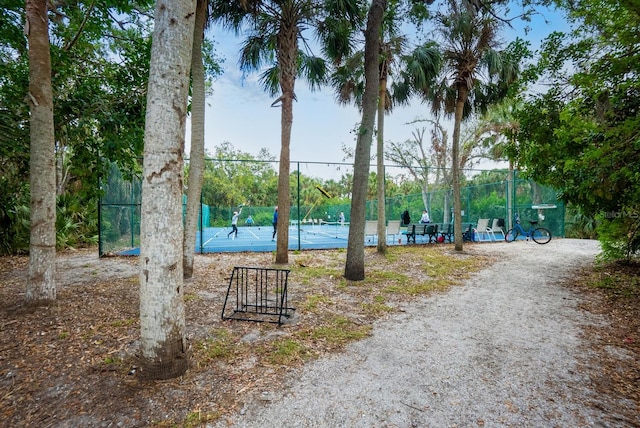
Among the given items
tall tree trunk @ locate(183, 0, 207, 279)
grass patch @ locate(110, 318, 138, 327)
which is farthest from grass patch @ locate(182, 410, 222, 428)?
tall tree trunk @ locate(183, 0, 207, 279)

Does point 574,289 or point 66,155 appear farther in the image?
point 66,155

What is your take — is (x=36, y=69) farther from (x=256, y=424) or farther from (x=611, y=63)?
(x=611, y=63)

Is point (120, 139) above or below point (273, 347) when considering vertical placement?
above

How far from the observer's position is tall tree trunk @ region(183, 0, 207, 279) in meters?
5.61

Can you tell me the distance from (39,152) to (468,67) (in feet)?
35.2

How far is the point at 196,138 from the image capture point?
5.78 m

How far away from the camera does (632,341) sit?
3273 mm

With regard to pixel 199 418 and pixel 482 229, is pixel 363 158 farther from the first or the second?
pixel 482 229

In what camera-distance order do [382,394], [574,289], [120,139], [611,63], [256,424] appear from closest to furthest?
[256,424], [382,394], [611,63], [120,139], [574,289]

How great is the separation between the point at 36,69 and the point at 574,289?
8650 mm

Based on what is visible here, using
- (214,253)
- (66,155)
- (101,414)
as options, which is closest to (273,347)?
(101,414)

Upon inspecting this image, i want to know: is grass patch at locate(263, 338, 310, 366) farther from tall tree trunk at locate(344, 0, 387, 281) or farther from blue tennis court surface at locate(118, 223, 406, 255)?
blue tennis court surface at locate(118, 223, 406, 255)

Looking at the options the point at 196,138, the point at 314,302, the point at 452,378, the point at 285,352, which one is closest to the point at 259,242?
the point at 196,138

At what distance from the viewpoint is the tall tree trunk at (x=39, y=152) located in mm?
3662
